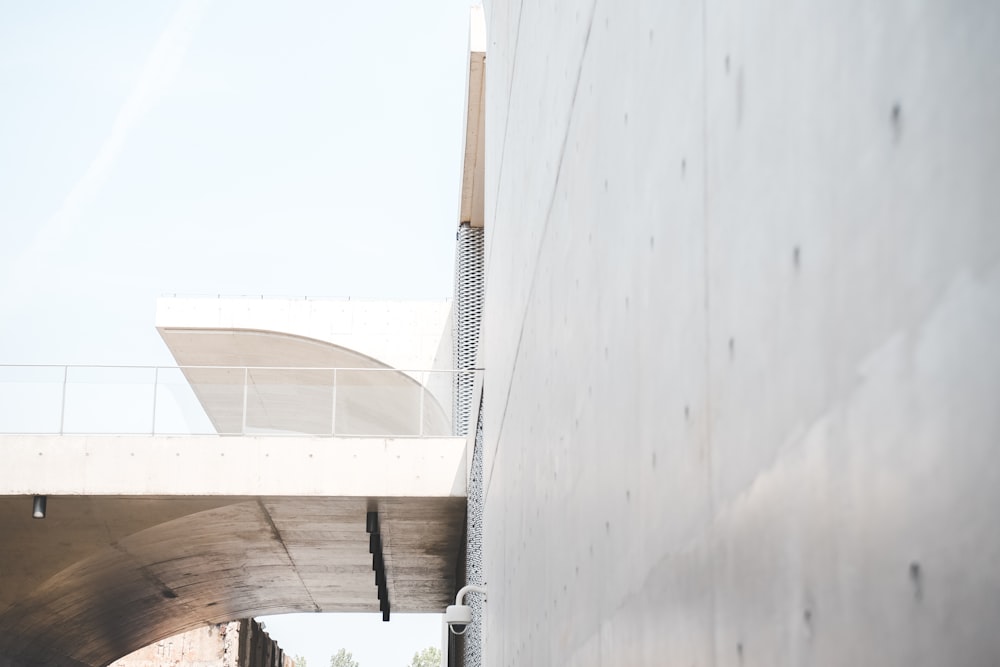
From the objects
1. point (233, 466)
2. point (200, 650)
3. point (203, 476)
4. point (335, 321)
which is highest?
point (335, 321)

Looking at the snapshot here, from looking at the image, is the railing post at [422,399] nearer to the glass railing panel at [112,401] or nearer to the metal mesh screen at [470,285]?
the glass railing panel at [112,401]

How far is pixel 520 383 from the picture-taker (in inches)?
200

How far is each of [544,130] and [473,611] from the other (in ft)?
20.8

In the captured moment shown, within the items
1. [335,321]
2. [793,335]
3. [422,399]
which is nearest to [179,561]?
[422,399]

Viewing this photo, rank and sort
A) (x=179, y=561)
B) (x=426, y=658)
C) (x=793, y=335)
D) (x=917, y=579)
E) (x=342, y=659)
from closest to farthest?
(x=917, y=579) → (x=793, y=335) → (x=179, y=561) → (x=426, y=658) → (x=342, y=659)

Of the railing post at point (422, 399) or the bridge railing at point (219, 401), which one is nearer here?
the bridge railing at point (219, 401)

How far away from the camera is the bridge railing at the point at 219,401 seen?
43.8 feet

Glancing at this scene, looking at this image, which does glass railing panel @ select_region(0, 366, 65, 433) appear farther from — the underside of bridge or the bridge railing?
the underside of bridge

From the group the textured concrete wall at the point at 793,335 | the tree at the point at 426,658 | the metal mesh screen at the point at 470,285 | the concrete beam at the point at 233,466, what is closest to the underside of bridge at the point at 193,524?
the concrete beam at the point at 233,466

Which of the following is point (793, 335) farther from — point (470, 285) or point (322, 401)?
point (470, 285)

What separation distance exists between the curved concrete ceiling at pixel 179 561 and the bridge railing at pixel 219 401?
84 centimetres

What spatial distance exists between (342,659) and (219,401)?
111647 mm

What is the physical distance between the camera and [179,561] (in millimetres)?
17266

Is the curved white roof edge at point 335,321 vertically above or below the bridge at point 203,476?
above
